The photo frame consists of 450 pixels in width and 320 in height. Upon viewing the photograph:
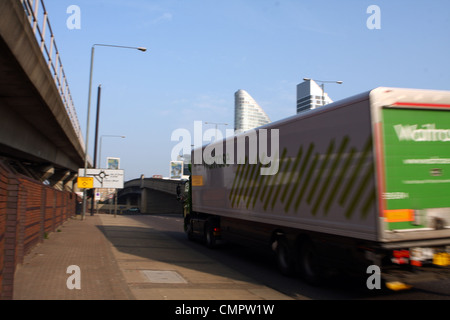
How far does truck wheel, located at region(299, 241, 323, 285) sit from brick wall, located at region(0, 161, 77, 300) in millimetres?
5520

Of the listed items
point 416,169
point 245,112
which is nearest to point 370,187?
point 416,169

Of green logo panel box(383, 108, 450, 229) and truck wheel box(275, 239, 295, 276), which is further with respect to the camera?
truck wheel box(275, 239, 295, 276)

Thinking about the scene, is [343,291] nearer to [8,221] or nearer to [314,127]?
[314,127]

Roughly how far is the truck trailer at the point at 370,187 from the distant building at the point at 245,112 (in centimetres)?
8197

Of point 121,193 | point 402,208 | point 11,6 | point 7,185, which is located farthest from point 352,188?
point 121,193

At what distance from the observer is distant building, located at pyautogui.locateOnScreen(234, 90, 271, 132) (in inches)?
3748

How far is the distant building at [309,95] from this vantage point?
104 ft

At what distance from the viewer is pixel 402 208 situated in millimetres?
7059

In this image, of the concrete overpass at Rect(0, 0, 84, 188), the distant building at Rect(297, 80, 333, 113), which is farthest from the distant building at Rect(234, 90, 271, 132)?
the concrete overpass at Rect(0, 0, 84, 188)

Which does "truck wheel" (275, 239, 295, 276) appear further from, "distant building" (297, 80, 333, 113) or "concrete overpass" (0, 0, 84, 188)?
"distant building" (297, 80, 333, 113)

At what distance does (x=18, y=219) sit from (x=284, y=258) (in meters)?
5.73

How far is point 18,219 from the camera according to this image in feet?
26.6

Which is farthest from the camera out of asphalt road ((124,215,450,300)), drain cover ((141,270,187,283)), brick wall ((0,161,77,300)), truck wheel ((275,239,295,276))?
truck wheel ((275,239,295,276))

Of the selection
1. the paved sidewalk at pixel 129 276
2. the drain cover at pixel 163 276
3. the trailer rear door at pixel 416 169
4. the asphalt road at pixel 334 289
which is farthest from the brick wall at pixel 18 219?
the trailer rear door at pixel 416 169
